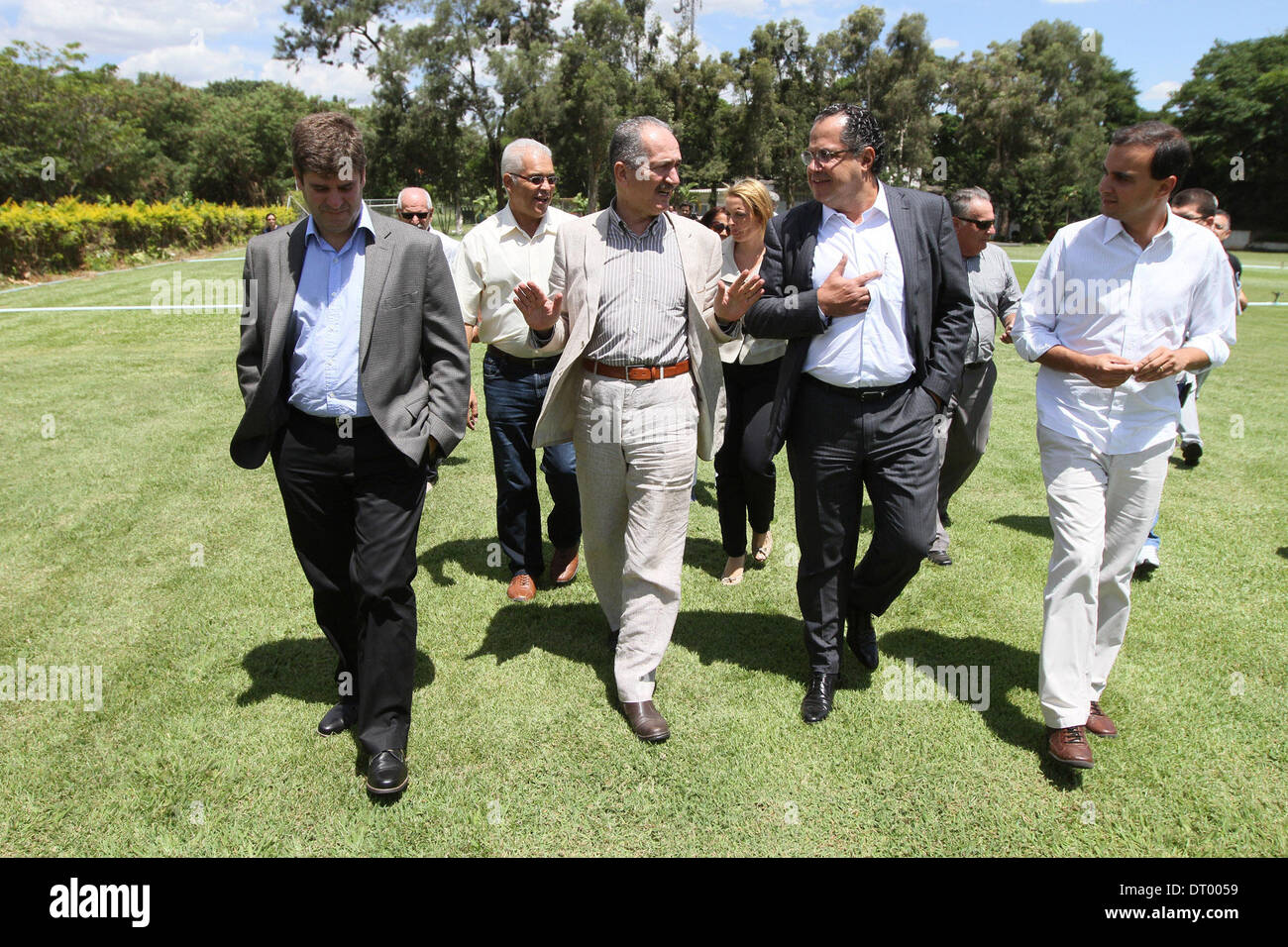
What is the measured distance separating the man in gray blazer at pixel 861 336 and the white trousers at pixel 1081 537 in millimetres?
530

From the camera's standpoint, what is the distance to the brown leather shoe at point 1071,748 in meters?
3.32

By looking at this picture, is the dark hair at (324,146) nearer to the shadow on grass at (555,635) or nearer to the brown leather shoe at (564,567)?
the shadow on grass at (555,635)

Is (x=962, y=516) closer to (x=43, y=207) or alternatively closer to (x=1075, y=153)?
(x=43, y=207)

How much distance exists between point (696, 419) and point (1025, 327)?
4.88ft

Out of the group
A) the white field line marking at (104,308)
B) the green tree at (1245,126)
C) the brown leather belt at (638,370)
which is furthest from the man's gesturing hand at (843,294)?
the green tree at (1245,126)

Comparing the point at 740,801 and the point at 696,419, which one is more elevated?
the point at 696,419

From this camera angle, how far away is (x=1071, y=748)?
336 cm

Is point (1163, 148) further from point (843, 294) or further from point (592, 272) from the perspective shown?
point (592, 272)

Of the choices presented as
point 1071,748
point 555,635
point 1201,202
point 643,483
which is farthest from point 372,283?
→ point 1201,202

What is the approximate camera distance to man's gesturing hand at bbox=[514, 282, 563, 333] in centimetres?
357

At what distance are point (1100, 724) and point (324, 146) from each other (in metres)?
3.94

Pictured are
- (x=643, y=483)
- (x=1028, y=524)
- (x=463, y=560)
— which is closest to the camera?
(x=643, y=483)

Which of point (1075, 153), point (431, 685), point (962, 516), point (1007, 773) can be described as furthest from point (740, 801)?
point (1075, 153)
